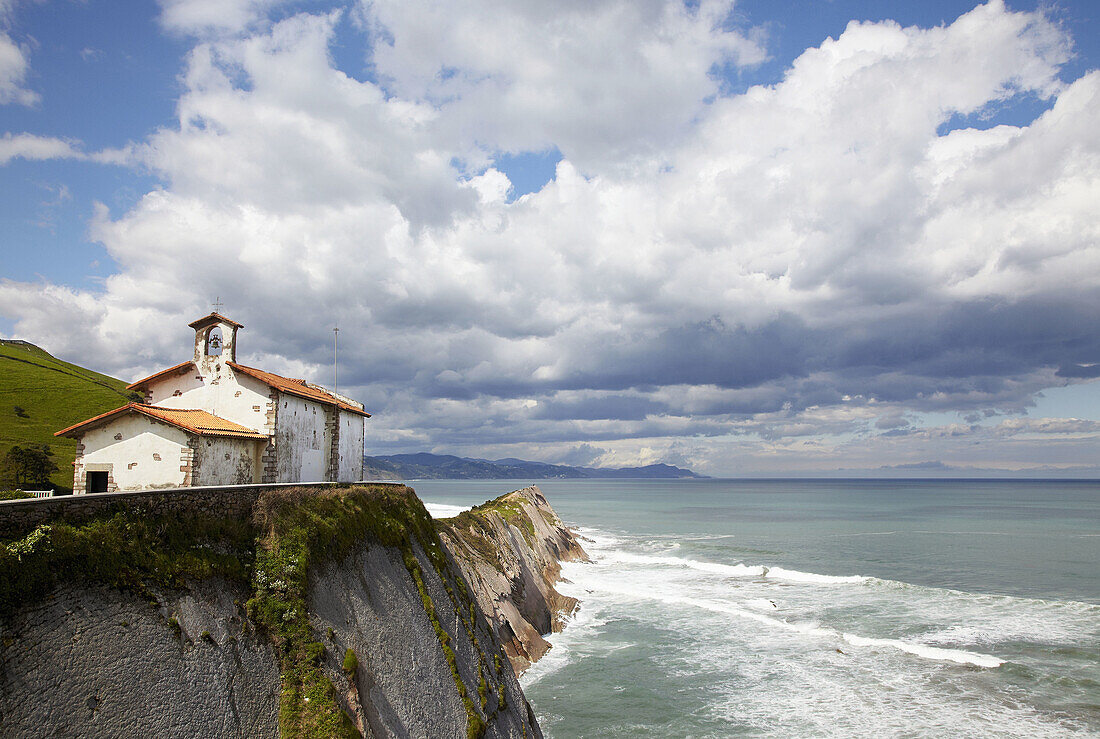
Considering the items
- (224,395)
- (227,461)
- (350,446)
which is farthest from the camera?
(350,446)

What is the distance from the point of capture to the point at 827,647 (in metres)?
33.6

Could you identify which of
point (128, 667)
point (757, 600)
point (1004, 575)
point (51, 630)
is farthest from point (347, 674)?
point (1004, 575)

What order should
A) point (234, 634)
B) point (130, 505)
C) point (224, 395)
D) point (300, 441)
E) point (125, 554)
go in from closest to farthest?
point (125, 554) < point (130, 505) < point (234, 634) < point (224, 395) < point (300, 441)

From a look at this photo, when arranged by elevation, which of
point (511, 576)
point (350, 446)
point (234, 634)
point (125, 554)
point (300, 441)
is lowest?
point (511, 576)

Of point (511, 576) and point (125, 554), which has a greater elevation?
point (125, 554)

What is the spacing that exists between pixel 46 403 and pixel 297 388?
106m

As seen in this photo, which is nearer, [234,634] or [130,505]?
[130,505]

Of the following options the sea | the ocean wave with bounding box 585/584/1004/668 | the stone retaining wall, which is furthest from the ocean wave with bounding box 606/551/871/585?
the stone retaining wall

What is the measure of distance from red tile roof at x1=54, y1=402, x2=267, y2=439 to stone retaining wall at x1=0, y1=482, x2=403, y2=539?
5.51 meters

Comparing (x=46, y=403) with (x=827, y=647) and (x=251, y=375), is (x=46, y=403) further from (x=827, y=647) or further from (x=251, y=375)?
(x=827, y=647)

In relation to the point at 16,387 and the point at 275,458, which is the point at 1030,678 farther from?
the point at 16,387

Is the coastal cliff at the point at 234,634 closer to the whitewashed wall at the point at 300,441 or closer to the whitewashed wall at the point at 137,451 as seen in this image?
the whitewashed wall at the point at 137,451

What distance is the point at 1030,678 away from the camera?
28.2 metres

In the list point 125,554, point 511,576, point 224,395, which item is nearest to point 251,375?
point 224,395
